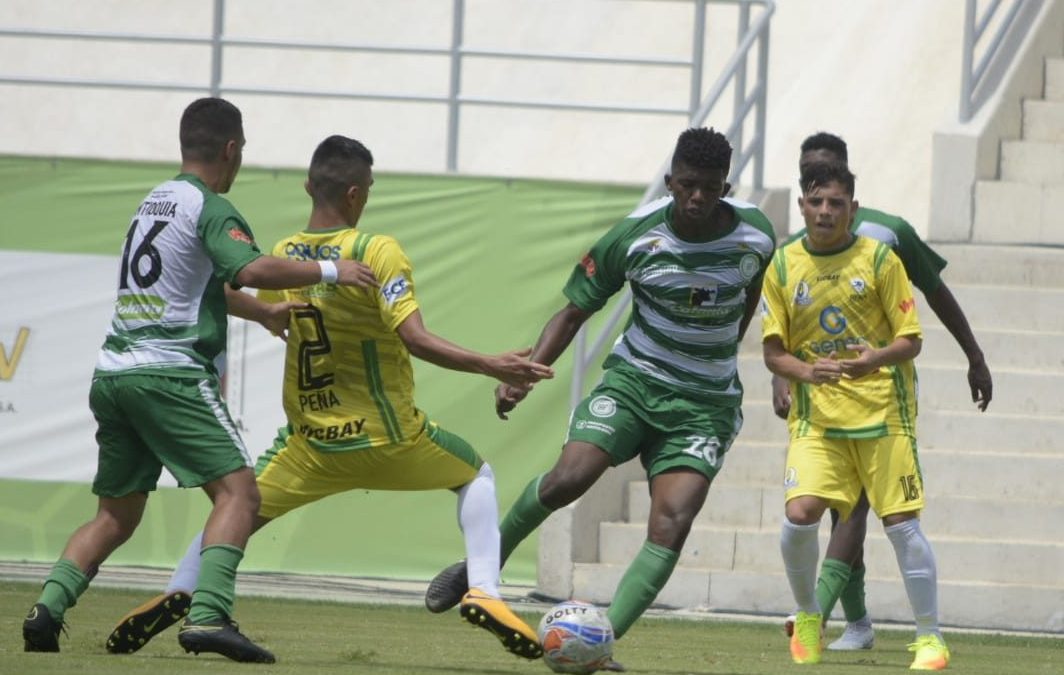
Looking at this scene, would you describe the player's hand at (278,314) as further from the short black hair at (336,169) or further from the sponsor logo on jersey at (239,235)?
the short black hair at (336,169)

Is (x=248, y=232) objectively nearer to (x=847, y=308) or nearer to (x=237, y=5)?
(x=847, y=308)

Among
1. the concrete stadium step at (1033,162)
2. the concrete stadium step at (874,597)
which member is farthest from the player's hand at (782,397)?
the concrete stadium step at (1033,162)

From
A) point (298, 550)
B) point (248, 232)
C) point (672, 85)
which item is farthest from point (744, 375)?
point (672, 85)

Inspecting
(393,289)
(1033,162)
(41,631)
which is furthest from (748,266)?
(1033,162)

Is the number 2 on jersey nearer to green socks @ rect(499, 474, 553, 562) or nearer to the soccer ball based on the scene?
green socks @ rect(499, 474, 553, 562)

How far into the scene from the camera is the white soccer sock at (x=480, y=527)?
8289 mm

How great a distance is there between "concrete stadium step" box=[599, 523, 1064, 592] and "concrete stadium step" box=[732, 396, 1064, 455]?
0.80m

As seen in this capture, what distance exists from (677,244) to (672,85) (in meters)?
13.6

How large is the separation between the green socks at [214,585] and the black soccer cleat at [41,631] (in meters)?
0.57

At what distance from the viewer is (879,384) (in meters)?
9.24

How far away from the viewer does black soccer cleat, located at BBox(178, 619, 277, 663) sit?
7.73 meters

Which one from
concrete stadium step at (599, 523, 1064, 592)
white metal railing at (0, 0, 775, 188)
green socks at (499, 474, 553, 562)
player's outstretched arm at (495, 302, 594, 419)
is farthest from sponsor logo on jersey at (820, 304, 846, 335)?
white metal railing at (0, 0, 775, 188)

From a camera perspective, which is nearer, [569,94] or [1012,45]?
[1012,45]

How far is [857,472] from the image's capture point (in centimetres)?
933
